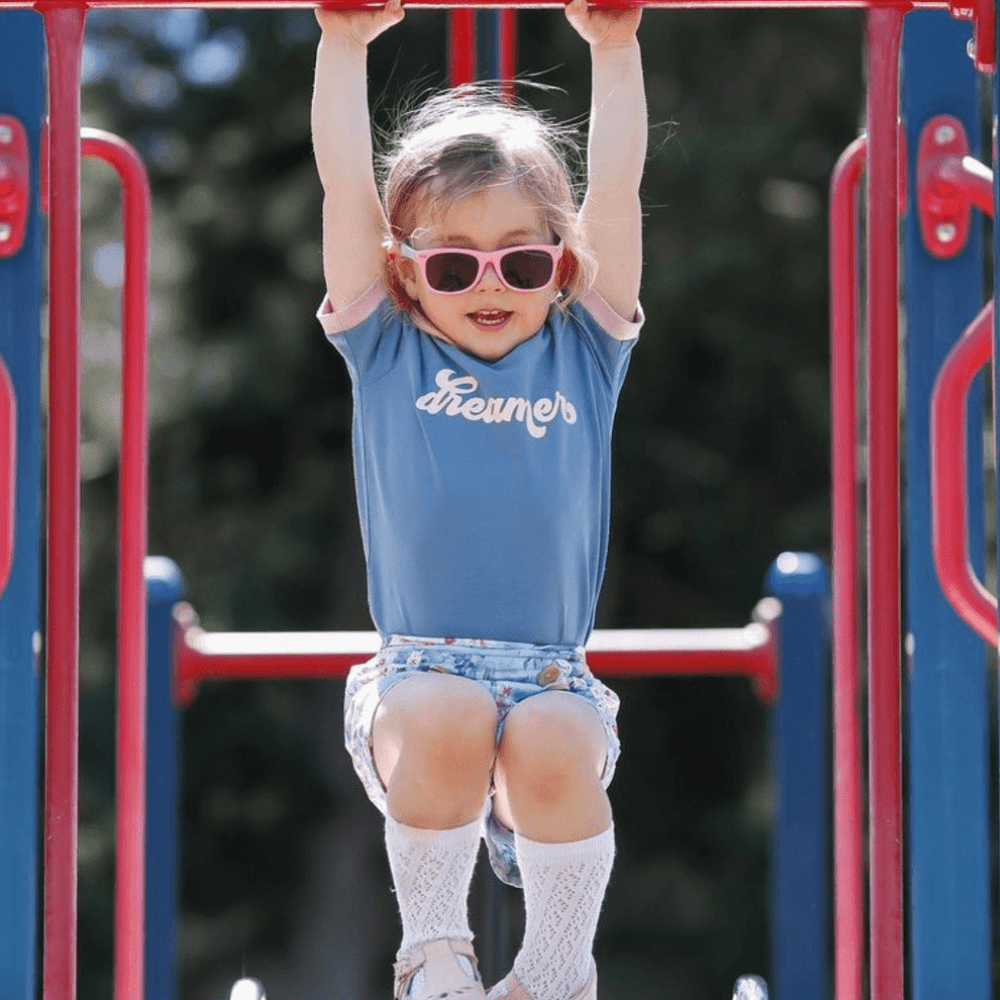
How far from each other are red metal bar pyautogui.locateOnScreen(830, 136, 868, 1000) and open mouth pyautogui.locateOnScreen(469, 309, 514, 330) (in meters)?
0.65

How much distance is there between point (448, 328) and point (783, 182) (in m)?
6.43

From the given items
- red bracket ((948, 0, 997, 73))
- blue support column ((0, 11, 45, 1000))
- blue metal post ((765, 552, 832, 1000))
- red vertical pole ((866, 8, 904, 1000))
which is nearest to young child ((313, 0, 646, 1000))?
red vertical pole ((866, 8, 904, 1000))

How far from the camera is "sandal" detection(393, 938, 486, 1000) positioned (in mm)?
1967

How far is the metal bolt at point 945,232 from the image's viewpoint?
2.61 m

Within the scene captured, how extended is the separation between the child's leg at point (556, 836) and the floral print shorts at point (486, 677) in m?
0.07

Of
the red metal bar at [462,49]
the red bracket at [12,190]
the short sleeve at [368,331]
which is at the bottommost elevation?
the short sleeve at [368,331]

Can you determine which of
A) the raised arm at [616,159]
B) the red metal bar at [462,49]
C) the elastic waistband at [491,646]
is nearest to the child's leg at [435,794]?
the elastic waistband at [491,646]

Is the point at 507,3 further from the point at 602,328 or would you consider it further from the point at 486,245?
the point at 602,328

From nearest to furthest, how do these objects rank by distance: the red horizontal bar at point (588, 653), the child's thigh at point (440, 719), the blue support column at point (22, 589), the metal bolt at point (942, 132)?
the child's thigh at point (440, 719) < the blue support column at point (22, 589) < the metal bolt at point (942, 132) < the red horizontal bar at point (588, 653)

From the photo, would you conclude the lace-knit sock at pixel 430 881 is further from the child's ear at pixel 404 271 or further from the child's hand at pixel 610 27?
the child's hand at pixel 610 27

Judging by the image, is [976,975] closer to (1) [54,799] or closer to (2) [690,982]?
(1) [54,799]

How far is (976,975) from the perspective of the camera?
2.52m

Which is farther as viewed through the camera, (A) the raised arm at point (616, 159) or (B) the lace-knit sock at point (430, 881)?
(A) the raised arm at point (616, 159)

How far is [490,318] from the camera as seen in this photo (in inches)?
87.8
